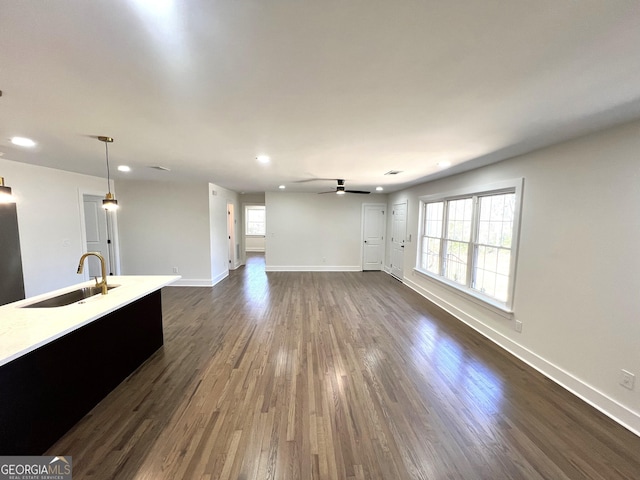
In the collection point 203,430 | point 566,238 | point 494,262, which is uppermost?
point 566,238

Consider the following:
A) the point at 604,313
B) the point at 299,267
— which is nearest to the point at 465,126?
the point at 604,313

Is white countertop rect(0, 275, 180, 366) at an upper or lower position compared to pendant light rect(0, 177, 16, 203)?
lower

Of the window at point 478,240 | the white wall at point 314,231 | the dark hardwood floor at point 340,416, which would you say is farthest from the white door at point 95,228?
the window at point 478,240

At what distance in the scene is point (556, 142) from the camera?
249cm

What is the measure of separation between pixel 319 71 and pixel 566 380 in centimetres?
347

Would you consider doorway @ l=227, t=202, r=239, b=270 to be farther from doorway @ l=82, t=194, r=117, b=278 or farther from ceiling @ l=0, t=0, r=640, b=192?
ceiling @ l=0, t=0, r=640, b=192

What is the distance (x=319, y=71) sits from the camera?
1335 millimetres

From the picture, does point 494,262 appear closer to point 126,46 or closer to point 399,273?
point 399,273

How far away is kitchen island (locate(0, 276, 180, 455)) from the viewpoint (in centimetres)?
152

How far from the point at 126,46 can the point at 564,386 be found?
13.8 ft

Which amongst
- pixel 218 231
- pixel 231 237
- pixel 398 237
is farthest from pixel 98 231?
pixel 398 237

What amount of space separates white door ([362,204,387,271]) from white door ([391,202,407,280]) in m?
0.51

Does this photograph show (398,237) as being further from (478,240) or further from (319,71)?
(319,71)

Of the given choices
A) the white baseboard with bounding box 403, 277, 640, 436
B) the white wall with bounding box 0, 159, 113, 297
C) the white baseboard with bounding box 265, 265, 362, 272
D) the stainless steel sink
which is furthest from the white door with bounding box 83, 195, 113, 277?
the white baseboard with bounding box 403, 277, 640, 436
